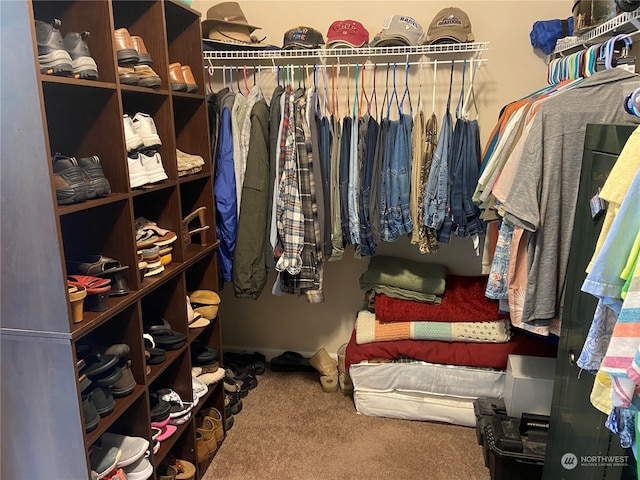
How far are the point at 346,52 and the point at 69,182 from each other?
154 centimetres

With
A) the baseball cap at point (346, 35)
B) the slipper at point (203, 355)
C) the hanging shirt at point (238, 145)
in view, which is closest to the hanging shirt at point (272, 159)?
the hanging shirt at point (238, 145)

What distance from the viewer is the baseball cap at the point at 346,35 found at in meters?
2.35

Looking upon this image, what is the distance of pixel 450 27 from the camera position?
7.44 ft

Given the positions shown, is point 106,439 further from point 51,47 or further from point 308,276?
point 51,47

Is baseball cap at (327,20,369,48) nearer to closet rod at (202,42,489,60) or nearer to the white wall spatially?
closet rod at (202,42,489,60)

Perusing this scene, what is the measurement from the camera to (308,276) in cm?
227

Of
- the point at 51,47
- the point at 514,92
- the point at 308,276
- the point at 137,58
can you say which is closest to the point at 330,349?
the point at 308,276

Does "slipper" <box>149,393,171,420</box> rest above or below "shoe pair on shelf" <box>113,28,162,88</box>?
below

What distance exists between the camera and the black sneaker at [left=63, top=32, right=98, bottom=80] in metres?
1.35

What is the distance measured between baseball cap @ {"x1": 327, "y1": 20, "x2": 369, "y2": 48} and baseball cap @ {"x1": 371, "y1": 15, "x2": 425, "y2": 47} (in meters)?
0.07

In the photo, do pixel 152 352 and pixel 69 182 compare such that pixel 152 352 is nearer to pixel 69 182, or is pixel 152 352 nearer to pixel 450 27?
pixel 69 182

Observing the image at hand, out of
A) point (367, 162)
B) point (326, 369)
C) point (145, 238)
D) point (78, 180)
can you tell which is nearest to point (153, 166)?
point (145, 238)

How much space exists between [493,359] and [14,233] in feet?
6.61

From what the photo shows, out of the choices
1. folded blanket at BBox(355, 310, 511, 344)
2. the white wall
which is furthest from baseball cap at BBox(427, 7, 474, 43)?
folded blanket at BBox(355, 310, 511, 344)
